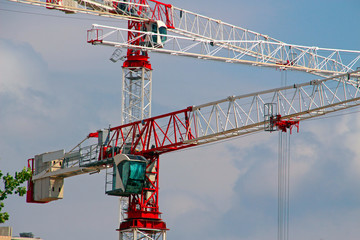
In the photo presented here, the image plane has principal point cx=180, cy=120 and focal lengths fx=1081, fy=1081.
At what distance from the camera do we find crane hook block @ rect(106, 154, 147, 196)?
13250cm

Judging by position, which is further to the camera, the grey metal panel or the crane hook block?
the grey metal panel

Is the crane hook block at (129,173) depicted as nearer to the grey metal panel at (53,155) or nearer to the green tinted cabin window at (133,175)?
the green tinted cabin window at (133,175)

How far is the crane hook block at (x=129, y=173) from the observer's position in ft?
435

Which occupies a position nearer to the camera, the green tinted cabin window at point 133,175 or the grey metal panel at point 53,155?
the green tinted cabin window at point 133,175

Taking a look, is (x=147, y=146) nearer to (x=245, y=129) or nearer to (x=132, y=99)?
(x=245, y=129)

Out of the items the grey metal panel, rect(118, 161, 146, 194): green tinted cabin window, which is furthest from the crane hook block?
the grey metal panel

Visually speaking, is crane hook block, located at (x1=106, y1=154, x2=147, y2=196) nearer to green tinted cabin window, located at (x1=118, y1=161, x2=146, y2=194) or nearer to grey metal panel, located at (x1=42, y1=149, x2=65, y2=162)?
green tinted cabin window, located at (x1=118, y1=161, x2=146, y2=194)

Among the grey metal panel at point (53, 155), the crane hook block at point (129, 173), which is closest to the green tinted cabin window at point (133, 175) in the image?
the crane hook block at point (129, 173)

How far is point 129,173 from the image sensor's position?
434ft

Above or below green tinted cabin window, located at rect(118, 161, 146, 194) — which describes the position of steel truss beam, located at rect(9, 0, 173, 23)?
above

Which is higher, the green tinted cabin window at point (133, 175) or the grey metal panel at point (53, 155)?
the grey metal panel at point (53, 155)

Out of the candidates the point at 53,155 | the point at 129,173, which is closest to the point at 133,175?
the point at 129,173

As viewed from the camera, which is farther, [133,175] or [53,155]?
[53,155]

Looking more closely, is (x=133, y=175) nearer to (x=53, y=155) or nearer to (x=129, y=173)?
(x=129, y=173)
